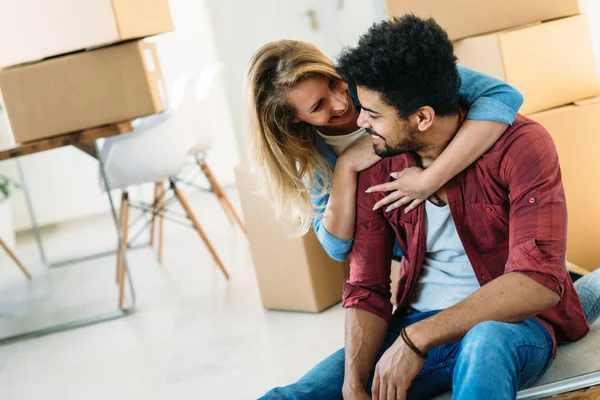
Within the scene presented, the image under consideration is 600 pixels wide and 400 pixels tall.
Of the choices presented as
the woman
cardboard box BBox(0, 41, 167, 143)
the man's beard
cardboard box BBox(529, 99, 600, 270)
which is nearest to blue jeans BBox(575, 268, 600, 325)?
the woman

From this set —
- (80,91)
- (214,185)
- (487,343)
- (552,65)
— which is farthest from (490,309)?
(214,185)

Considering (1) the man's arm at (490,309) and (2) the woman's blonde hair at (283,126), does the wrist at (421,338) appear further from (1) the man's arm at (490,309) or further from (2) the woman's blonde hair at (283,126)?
(2) the woman's blonde hair at (283,126)

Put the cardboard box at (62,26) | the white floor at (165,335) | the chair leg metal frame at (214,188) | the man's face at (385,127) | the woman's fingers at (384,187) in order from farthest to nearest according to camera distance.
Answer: the chair leg metal frame at (214,188), the cardboard box at (62,26), the white floor at (165,335), the woman's fingers at (384,187), the man's face at (385,127)

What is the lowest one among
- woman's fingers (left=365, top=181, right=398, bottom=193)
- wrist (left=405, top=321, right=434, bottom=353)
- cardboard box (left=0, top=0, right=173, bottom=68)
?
wrist (left=405, top=321, right=434, bottom=353)

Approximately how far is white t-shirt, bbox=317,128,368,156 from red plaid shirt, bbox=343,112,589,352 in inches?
4.6

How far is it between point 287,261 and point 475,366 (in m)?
1.42

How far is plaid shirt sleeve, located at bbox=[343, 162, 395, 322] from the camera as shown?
4.89ft

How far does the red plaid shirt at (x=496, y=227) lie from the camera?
1256 millimetres

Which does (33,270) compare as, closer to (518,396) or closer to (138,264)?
(138,264)

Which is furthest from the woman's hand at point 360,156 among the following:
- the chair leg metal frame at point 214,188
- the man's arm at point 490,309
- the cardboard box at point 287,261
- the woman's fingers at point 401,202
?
the chair leg metal frame at point 214,188

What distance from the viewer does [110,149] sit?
3031mm

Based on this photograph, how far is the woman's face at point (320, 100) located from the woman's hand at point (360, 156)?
68mm

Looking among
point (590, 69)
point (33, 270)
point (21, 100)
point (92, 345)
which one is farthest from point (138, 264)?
point (590, 69)

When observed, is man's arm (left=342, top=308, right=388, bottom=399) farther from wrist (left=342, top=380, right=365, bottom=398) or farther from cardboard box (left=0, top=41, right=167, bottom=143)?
cardboard box (left=0, top=41, right=167, bottom=143)
